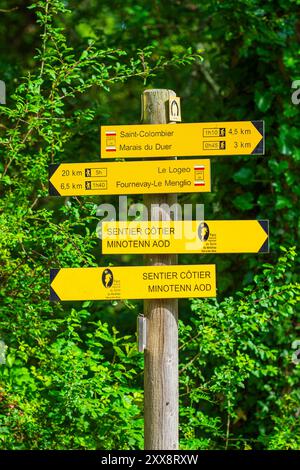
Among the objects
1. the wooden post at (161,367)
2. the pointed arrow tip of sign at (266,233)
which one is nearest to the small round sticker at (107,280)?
the wooden post at (161,367)

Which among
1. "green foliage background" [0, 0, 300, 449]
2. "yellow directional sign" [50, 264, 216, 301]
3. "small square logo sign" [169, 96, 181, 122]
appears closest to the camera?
"yellow directional sign" [50, 264, 216, 301]

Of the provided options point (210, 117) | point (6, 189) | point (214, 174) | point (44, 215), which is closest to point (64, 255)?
point (44, 215)

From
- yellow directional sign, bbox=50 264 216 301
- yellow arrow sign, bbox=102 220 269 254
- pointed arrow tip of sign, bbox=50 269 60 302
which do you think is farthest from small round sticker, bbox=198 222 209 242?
pointed arrow tip of sign, bbox=50 269 60 302

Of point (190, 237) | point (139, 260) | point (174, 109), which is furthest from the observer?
point (139, 260)

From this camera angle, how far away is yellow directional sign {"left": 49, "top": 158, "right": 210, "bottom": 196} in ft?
12.9

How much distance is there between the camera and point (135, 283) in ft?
12.9

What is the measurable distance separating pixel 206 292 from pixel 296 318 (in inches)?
87.0

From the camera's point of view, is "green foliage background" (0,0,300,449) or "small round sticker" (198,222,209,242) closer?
"small round sticker" (198,222,209,242)

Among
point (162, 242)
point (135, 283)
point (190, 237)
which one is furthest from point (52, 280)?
point (190, 237)

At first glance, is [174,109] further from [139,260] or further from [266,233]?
[139,260]

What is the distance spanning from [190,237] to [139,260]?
15.4 ft

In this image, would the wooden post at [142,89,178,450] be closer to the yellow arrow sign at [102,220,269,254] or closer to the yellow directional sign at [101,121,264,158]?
the yellow arrow sign at [102,220,269,254]

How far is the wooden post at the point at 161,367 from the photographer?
154 inches

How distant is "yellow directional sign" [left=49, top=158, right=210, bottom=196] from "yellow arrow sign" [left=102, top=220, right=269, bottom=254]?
0.15 m
